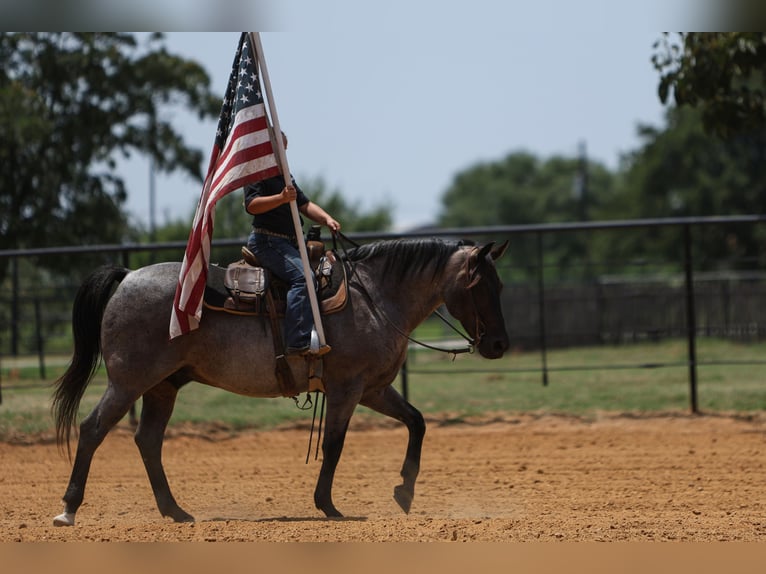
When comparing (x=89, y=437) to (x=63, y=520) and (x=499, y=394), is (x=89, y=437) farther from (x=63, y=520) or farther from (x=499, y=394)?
(x=499, y=394)

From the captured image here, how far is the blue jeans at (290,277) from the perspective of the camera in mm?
7090

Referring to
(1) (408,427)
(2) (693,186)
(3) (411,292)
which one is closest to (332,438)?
(1) (408,427)

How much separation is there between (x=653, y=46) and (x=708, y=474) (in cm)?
594

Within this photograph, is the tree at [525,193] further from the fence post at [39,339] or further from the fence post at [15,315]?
the fence post at [39,339]

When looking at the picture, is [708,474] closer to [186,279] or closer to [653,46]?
[186,279]

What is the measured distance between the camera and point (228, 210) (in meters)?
42.6

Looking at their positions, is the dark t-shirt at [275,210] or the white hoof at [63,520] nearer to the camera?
the white hoof at [63,520]

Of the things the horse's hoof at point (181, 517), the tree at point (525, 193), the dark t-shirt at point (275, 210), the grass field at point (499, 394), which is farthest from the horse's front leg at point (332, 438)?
the tree at point (525, 193)

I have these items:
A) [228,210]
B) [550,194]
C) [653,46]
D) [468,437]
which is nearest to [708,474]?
[468,437]

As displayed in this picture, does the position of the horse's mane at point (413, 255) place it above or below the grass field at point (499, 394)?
above

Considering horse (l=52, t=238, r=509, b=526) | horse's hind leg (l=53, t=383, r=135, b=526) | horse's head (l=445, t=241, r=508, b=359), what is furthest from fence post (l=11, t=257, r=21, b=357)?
horse's head (l=445, t=241, r=508, b=359)

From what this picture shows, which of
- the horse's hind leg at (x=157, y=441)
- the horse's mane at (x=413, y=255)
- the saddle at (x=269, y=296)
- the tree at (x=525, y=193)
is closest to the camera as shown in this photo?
the saddle at (x=269, y=296)

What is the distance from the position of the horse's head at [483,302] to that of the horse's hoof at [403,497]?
120 cm

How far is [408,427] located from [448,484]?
1459 millimetres
